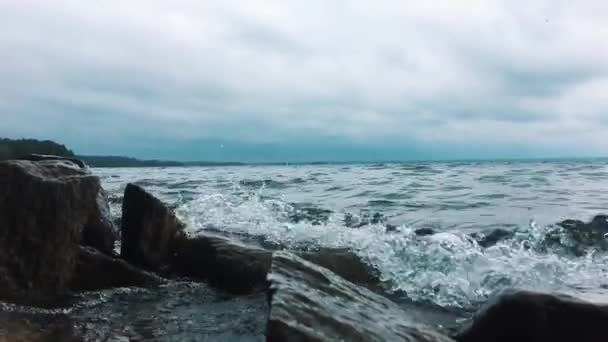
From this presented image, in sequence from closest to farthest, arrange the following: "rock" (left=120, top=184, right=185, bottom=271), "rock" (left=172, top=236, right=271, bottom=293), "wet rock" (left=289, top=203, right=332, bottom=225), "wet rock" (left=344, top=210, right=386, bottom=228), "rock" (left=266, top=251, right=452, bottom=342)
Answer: "rock" (left=266, top=251, right=452, bottom=342) → "rock" (left=172, top=236, right=271, bottom=293) → "rock" (left=120, top=184, right=185, bottom=271) → "wet rock" (left=344, top=210, right=386, bottom=228) → "wet rock" (left=289, top=203, right=332, bottom=225)

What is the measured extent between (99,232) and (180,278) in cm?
128

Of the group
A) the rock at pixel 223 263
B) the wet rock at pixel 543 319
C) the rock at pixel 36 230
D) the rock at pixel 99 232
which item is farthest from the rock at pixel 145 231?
the wet rock at pixel 543 319

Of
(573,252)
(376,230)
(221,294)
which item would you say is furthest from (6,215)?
(573,252)

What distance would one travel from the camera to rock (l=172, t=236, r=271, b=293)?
507 centimetres

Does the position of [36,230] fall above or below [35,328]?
above

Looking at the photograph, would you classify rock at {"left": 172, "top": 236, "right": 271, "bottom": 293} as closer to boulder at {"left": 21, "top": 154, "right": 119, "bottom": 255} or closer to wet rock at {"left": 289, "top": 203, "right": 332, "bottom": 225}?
boulder at {"left": 21, "top": 154, "right": 119, "bottom": 255}

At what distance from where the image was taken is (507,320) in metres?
3.50

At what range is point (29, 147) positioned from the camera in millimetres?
28062

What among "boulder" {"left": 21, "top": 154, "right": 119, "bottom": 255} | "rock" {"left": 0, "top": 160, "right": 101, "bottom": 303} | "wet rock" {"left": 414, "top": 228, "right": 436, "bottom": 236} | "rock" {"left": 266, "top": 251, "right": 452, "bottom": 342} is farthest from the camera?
"wet rock" {"left": 414, "top": 228, "right": 436, "bottom": 236}

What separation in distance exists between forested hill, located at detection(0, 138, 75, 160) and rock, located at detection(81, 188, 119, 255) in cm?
2196

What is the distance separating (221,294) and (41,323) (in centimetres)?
166

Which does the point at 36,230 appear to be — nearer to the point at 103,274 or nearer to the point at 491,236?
the point at 103,274

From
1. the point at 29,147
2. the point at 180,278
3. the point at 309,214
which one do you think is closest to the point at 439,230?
the point at 309,214

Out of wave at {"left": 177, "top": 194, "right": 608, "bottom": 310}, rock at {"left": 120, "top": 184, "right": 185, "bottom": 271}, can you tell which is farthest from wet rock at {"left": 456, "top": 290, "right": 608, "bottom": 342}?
rock at {"left": 120, "top": 184, "right": 185, "bottom": 271}
